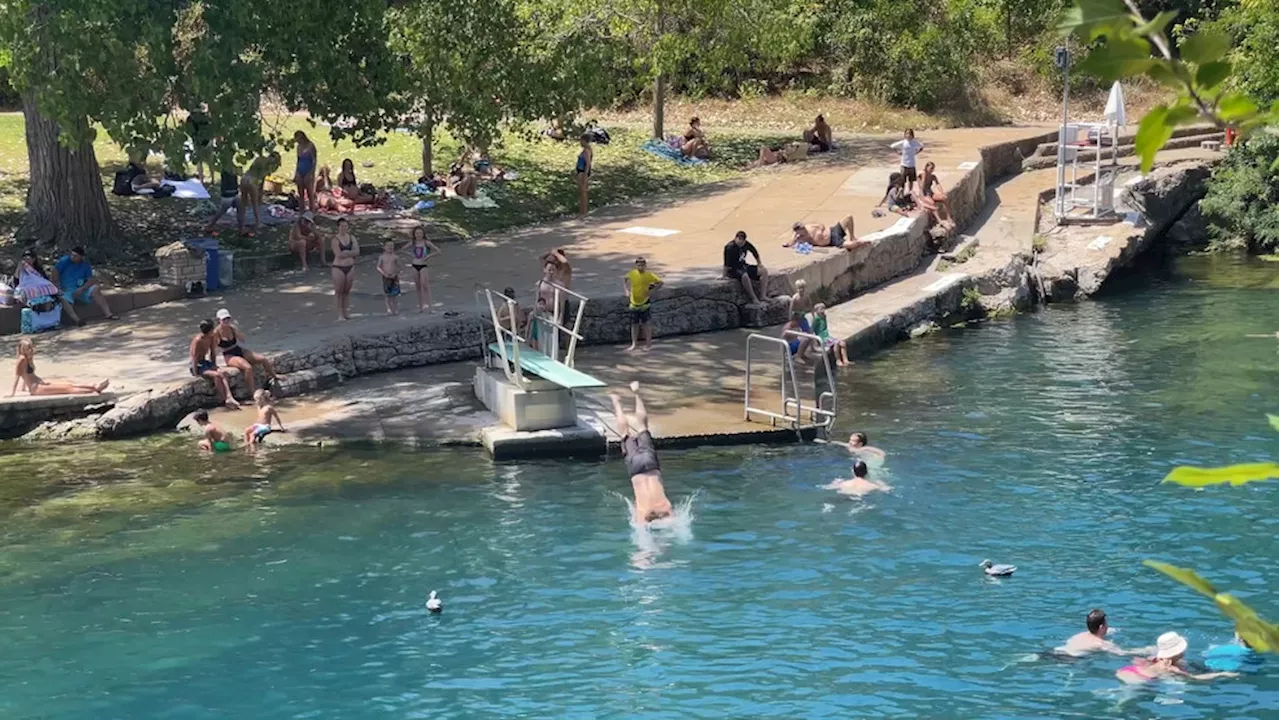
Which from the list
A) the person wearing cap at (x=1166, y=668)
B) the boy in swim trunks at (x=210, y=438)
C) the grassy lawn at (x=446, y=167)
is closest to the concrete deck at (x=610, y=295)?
the boy in swim trunks at (x=210, y=438)

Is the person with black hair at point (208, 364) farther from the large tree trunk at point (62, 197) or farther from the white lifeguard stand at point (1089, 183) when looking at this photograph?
the white lifeguard stand at point (1089, 183)

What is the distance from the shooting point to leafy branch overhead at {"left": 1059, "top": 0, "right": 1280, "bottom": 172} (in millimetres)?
2207

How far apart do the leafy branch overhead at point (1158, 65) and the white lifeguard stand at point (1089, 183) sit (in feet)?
96.9

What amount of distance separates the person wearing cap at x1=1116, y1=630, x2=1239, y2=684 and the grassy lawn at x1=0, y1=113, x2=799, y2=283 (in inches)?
660

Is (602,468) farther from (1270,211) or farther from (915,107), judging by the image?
(915,107)

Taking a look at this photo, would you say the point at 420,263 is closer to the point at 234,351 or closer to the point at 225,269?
the point at 234,351

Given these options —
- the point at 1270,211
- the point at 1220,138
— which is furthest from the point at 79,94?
the point at 1220,138

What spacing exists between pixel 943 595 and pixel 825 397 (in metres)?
6.99

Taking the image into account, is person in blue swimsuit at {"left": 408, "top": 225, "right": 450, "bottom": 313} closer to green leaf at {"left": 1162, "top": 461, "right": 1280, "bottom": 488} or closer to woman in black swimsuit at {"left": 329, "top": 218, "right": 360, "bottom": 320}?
woman in black swimsuit at {"left": 329, "top": 218, "right": 360, "bottom": 320}

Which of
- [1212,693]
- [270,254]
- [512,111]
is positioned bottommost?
[1212,693]

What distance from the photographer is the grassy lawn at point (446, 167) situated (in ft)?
86.2

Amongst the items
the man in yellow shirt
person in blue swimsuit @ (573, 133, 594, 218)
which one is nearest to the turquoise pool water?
the man in yellow shirt

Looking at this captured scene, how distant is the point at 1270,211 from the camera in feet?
110

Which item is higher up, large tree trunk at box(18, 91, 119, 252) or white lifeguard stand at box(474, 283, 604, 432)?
large tree trunk at box(18, 91, 119, 252)
